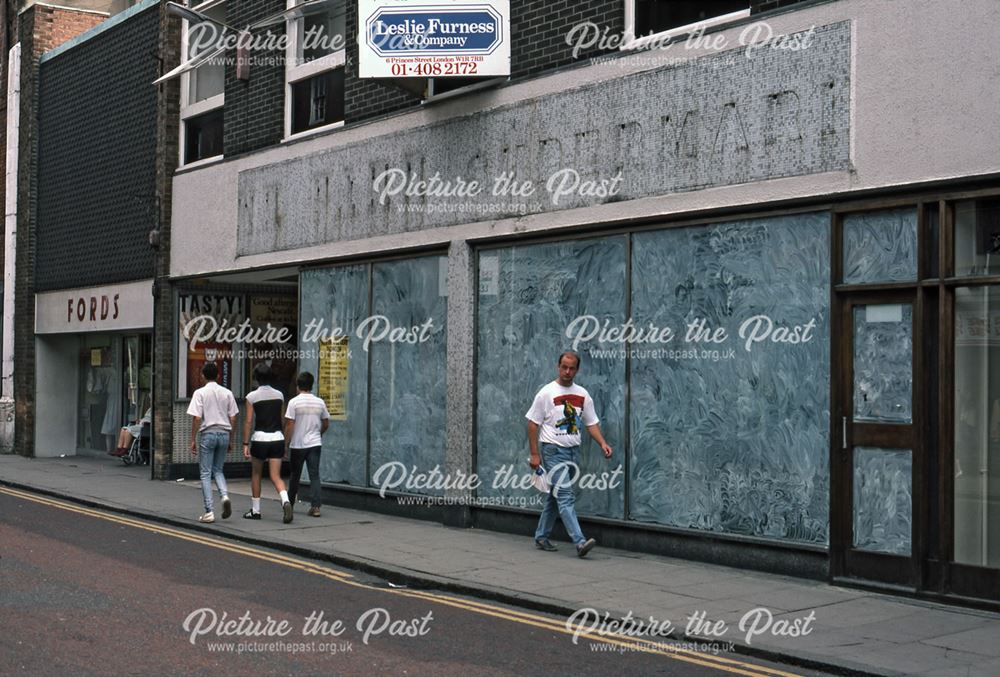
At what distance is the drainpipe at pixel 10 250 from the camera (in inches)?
970

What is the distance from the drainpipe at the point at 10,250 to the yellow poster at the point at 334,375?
36.6 feet

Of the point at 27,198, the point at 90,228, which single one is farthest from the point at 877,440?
the point at 27,198

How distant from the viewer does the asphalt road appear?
7176 mm

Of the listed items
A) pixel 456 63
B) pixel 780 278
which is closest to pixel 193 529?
pixel 456 63

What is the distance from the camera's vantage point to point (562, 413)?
38.5 ft

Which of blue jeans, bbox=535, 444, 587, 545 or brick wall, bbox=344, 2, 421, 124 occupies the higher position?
brick wall, bbox=344, 2, 421, 124

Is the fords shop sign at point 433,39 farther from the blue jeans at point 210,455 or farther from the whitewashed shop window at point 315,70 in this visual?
the blue jeans at point 210,455

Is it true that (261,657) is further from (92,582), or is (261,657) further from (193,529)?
(193,529)

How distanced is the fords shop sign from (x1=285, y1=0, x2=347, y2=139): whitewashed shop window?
7.59 feet

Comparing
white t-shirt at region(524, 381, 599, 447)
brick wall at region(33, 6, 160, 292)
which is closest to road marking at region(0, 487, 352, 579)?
white t-shirt at region(524, 381, 599, 447)

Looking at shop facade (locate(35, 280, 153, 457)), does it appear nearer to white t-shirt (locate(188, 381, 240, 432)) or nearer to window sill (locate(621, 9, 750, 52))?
white t-shirt (locate(188, 381, 240, 432))

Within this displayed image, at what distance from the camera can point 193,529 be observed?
13.8 meters

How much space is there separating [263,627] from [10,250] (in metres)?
19.2

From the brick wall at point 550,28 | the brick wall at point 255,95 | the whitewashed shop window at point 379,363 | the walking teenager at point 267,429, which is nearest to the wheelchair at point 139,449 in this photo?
the brick wall at point 255,95
